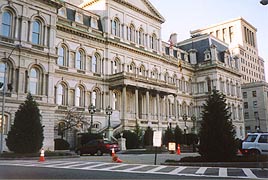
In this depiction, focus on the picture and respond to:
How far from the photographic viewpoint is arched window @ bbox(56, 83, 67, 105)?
3903 cm

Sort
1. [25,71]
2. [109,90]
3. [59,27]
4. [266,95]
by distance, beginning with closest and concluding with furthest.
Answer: [25,71] → [59,27] → [109,90] → [266,95]

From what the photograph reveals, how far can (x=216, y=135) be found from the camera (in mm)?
16938

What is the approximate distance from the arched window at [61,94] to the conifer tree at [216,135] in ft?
82.5

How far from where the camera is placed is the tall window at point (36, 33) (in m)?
32.9

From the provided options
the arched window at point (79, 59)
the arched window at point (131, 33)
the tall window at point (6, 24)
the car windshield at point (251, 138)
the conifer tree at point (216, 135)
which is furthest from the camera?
the arched window at point (131, 33)

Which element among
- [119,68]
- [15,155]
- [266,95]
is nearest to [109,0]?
[119,68]

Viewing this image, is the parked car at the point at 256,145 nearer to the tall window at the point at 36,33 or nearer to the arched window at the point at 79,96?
the tall window at the point at 36,33

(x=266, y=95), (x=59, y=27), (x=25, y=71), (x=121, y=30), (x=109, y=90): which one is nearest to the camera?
(x=25, y=71)

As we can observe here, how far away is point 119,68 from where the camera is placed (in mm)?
47219

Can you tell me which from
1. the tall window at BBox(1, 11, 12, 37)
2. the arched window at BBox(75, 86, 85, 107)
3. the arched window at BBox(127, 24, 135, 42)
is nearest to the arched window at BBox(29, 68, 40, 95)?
the tall window at BBox(1, 11, 12, 37)

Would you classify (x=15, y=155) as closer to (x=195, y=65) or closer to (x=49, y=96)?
(x=49, y=96)

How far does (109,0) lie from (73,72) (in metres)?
13.7

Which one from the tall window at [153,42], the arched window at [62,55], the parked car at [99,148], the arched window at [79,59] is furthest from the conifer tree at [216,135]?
the tall window at [153,42]

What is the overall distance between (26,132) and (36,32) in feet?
47.0
